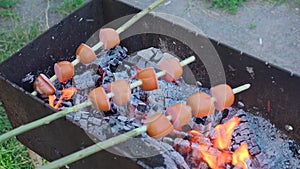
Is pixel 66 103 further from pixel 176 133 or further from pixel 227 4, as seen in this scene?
pixel 227 4

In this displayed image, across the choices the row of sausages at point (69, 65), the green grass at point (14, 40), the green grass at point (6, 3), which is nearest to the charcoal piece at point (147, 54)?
the row of sausages at point (69, 65)

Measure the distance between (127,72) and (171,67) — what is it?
0.49m

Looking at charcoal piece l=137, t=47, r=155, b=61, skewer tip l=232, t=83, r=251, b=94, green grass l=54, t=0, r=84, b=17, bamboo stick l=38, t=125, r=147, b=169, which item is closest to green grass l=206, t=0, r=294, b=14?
green grass l=54, t=0, r=84, b=17

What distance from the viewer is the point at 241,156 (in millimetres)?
2504

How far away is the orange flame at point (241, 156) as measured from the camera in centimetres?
244

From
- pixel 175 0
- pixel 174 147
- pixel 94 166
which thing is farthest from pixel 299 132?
pixel 175 0

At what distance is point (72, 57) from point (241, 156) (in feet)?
4.12

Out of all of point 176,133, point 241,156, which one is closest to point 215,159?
point 241,156

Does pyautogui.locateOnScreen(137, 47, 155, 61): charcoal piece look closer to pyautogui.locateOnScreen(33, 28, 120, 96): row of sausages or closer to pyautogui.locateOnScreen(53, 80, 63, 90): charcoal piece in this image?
pyautogui.locateOnScreen(33, 28, 120, 96): row of sausages

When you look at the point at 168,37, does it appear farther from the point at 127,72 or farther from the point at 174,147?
the point at 174,147

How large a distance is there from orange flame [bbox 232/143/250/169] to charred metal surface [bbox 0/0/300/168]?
270 mm

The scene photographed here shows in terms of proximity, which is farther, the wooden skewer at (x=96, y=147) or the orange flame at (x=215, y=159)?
the orange flame at (x=215, y=159)

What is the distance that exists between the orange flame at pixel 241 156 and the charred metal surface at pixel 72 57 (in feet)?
0.88

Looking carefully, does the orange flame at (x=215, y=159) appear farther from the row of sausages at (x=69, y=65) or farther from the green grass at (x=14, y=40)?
the green grass at (x=14, y=40)
